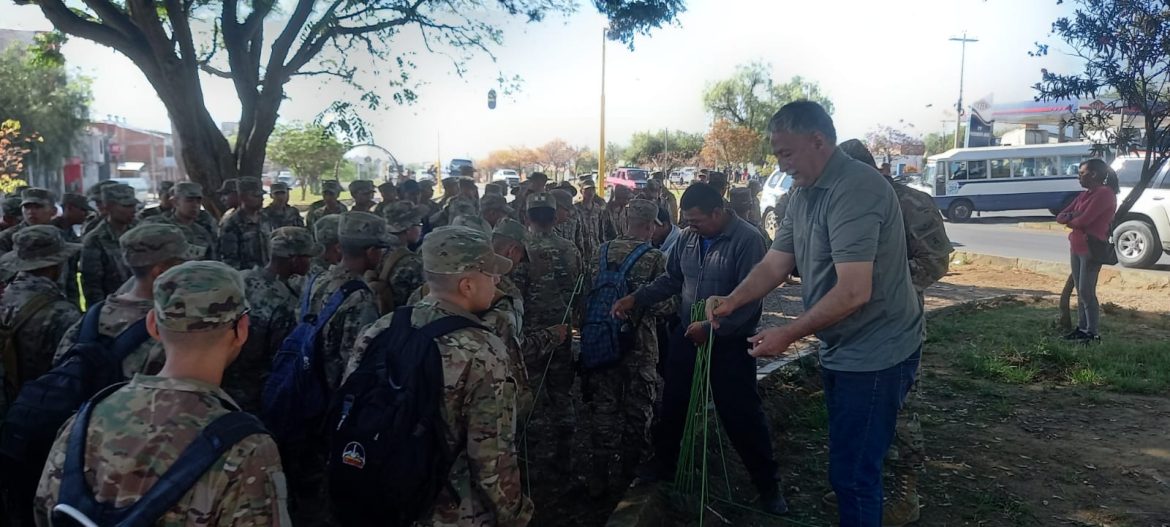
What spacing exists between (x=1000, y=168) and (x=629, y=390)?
2614cm

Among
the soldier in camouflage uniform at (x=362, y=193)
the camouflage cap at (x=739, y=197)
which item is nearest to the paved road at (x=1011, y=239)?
the camouflage cap at (x=739, y=197)

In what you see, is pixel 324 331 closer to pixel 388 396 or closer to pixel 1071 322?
pixel 388 396

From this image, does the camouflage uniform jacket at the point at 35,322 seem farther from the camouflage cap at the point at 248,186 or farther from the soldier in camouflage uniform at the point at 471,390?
the camouflage cap at the point at 248,186

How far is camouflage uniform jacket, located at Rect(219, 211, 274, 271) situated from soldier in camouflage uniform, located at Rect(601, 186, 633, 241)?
496cm

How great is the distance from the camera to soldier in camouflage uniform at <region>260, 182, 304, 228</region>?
832cm

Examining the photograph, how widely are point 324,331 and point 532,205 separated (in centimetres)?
238

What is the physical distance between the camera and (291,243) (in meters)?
3.82

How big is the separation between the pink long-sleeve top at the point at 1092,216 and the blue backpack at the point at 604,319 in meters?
5.08

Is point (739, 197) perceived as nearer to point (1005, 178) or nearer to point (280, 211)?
point (280, 211)

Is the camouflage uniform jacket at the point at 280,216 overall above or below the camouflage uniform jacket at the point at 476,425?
above

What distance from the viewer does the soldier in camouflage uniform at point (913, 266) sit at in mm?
3879

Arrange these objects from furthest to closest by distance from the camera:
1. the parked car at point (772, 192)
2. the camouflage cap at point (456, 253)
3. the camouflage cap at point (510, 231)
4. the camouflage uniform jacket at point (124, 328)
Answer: the parked car at point (772, 192) < the camouflage cap at point (510, 231) < the camouflage uniform jacket at point (124, 328) < the camouflage cap at point (456, 253)

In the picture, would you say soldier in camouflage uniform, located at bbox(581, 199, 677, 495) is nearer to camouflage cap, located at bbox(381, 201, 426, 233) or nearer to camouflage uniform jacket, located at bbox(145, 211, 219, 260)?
camouflage cap, located at bbox(381, 201, 426, 233)

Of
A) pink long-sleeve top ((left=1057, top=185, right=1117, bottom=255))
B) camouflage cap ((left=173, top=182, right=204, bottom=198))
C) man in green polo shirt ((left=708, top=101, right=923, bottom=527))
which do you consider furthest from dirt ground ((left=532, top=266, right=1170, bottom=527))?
camouflage cap ((left=173, top=182, right=204, bottom=198))
